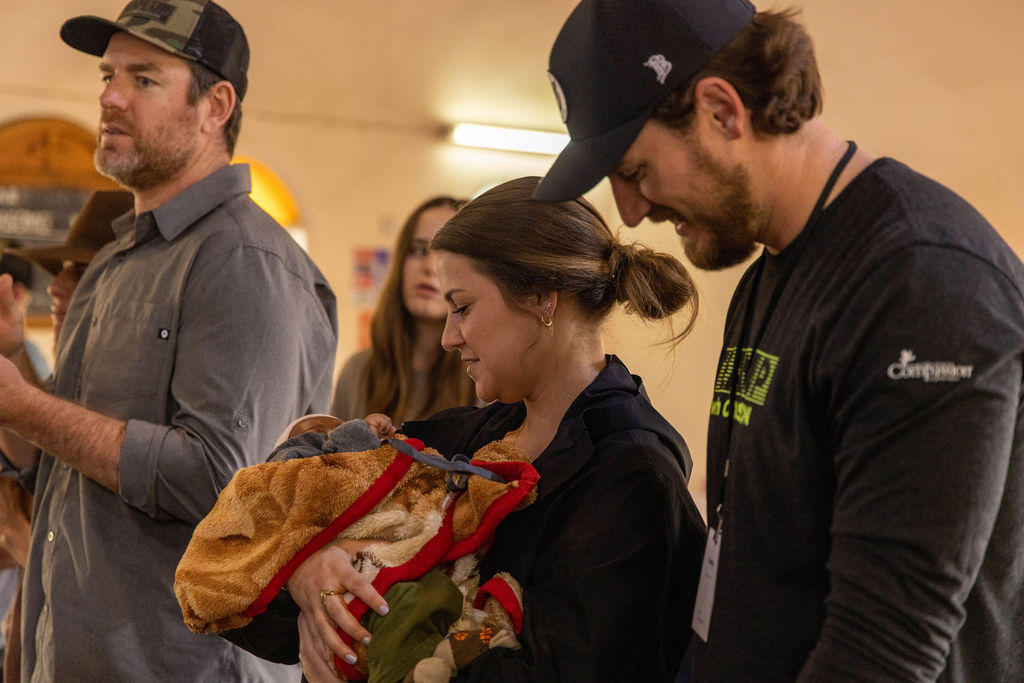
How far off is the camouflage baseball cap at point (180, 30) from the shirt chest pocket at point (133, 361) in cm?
60

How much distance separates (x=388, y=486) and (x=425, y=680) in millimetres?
284

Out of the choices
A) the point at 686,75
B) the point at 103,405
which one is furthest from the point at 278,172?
the point at 686,75

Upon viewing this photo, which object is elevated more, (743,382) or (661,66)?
(661,66)

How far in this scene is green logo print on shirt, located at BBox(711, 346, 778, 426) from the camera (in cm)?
113

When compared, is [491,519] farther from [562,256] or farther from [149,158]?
[149,158]

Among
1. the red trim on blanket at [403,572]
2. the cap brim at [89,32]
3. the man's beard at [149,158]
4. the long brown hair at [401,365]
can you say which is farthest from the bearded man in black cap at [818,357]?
Result: the long brown hair at [401,365]

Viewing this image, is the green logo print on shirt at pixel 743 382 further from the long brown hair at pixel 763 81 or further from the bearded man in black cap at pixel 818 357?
the long brown hair at pixel 763 81

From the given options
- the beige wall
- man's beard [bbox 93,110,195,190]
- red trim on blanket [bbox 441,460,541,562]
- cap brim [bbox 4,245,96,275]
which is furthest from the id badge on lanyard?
the beige wall

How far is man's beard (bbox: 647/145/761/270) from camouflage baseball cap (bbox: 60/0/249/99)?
1408mm

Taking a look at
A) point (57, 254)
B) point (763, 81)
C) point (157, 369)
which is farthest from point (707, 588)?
point (57, 254)

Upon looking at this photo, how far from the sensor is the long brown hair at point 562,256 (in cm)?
156

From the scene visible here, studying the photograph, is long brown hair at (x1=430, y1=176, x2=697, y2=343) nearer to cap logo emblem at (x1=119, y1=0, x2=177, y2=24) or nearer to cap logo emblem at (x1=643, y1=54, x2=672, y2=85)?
cap logo emblem at (x1=643, y1=54, x2=672, y2=85)

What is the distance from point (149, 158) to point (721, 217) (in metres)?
1.48

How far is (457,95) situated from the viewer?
687cm
